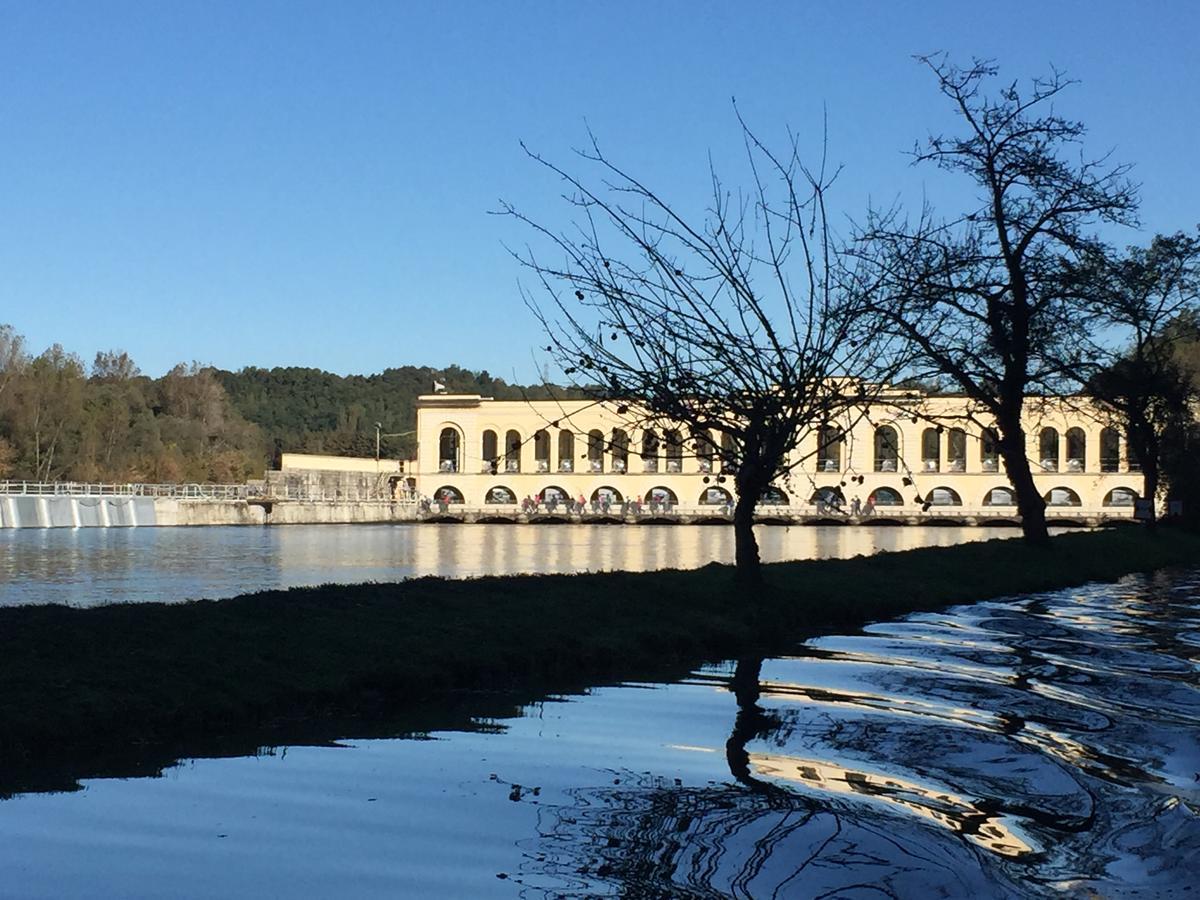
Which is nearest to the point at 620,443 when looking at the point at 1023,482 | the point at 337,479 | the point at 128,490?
the point at 1023,482

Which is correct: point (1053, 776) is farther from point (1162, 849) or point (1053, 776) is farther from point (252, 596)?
point (252, 596)

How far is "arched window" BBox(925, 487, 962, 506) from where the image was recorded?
10069cm

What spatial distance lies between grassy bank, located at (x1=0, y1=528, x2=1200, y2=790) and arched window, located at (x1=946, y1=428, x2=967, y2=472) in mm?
88326

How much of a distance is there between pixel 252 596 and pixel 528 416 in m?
95.2

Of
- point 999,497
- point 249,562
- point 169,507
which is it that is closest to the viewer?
point 249,562

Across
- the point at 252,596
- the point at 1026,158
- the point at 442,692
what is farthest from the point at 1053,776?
the point at 1026,158

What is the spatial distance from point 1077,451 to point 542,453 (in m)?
41.3

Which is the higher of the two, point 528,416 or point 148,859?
point 528,416

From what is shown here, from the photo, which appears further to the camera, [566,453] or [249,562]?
[566,453]

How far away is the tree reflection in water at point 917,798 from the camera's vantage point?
474 centimetres

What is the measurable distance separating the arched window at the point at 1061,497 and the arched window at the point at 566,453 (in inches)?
1392

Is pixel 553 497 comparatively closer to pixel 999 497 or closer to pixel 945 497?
pixel 945 497

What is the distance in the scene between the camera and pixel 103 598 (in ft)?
70.0

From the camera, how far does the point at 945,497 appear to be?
103 m
